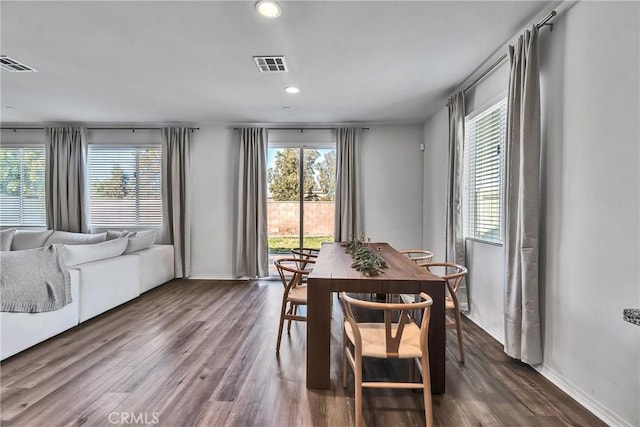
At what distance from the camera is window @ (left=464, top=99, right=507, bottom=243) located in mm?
2973

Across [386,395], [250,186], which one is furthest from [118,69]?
[386,395]

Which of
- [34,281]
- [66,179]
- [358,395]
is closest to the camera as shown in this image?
[358,395]

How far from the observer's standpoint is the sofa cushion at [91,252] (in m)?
3.29

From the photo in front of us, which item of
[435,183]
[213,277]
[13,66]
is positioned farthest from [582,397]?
[13,66]

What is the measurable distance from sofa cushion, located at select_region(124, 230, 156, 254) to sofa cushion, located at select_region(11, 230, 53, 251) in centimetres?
153

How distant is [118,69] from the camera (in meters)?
3.17

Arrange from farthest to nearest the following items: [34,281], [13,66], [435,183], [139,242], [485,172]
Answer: [435,183] < [139,242] < [485,172] < [13,66] < [34,281]

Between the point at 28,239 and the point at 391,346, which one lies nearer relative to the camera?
the point at 391,346

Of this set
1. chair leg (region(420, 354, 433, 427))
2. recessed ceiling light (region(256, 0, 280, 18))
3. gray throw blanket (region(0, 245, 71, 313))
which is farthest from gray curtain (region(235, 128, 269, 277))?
chair leg (region(420, 354, 433, 427))

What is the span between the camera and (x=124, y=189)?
18.1 ft

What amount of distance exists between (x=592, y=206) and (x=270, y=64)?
2.82 meters

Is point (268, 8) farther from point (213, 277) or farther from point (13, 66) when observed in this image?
point (213, 277)

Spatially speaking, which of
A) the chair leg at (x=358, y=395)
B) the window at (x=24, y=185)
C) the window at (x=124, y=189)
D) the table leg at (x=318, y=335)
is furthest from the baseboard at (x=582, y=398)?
the window at (x=24, y=185)

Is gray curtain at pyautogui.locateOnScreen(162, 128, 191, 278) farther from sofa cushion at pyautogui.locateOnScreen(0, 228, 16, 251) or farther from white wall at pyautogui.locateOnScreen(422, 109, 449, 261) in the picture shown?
white wall at pyautogui.locateOnScreen(422, 109, 449, 261)
